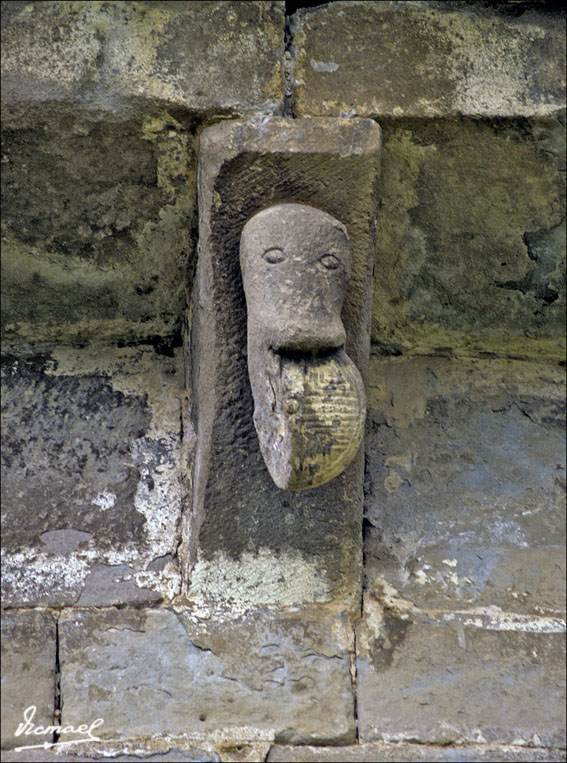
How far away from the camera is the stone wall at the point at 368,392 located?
2307 millimetres

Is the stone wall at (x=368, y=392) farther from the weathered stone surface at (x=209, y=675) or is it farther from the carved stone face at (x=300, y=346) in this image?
the carved stone face at (x=300, y=346)

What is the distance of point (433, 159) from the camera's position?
2.46 m

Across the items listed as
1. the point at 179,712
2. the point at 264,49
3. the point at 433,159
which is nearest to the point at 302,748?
the point at 179,712

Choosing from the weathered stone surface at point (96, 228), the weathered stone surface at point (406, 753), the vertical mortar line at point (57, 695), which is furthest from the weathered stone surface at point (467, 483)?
the vertical mortar line at point (57, 695)

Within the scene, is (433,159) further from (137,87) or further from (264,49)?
(137,87)

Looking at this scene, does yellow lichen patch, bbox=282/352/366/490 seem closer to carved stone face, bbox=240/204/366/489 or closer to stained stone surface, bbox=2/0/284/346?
carved stone face, bbox=240/204/366/489

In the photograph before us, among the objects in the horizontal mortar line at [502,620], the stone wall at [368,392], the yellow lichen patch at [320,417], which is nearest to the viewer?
the yellow lichen patch at [320,417]

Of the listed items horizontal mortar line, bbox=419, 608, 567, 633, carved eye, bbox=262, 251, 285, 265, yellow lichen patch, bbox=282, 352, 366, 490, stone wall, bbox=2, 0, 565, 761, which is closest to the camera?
yellow lichen patch, bbox=282, 352, 366, 490

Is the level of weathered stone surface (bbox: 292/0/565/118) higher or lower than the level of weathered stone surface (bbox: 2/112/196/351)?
higher

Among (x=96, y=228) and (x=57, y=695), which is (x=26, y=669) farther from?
(x=96, y=228)

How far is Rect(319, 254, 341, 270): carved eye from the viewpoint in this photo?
2215mm

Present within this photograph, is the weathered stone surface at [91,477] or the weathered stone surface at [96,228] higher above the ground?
the weathered stone surface at [96,228]

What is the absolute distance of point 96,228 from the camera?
8.23ft

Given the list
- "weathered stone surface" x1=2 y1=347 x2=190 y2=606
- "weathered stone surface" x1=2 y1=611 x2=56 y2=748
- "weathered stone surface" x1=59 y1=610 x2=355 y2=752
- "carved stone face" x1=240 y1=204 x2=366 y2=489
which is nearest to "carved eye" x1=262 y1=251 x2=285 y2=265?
"carved stone face" x1=240 y1=204 x2=366 y2=489
